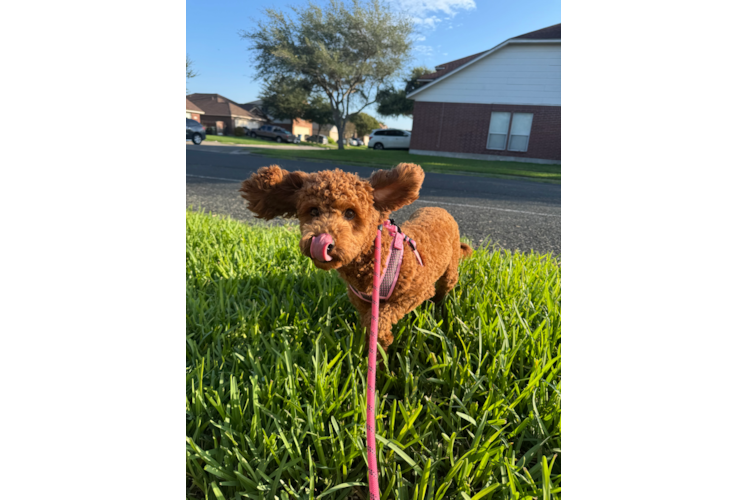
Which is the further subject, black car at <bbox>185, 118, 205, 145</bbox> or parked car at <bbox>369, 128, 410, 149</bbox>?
parked car at <bbox>369, 128, 410, 149</bbox>

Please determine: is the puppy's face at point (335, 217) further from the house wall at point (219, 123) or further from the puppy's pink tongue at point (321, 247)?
the house wall at point (219, 123)

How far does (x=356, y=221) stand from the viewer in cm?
117

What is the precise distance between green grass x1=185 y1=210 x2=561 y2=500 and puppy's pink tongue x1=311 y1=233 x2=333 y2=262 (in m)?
0.58

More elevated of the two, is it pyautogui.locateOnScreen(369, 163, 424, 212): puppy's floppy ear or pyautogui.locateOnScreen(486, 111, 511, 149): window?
pyautogui.locateOnScreen(486, 111, 511, 149): window

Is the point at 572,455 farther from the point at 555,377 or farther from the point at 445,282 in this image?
the point at 445,282

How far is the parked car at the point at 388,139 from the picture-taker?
19219mm

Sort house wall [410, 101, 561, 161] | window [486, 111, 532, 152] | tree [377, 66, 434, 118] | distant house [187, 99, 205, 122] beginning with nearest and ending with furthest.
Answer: tree [377, 66, 434, 118] → distant house [187, 99, 205, 122] → house wall [410, 101, 561, 161] → window [486, 111, 532, 152]

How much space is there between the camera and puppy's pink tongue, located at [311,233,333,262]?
0.97 m

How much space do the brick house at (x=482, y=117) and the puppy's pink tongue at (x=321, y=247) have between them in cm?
1095

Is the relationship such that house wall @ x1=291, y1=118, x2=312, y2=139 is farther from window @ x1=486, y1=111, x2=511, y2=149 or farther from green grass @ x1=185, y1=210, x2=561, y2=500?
green grass @ x1=185, y1=210, x2=561, y2=500

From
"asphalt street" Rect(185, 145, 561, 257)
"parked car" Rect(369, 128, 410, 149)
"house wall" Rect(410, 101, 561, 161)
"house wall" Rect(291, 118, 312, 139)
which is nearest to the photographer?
"asphalt street" Rect(185, 145, 561, 257)
